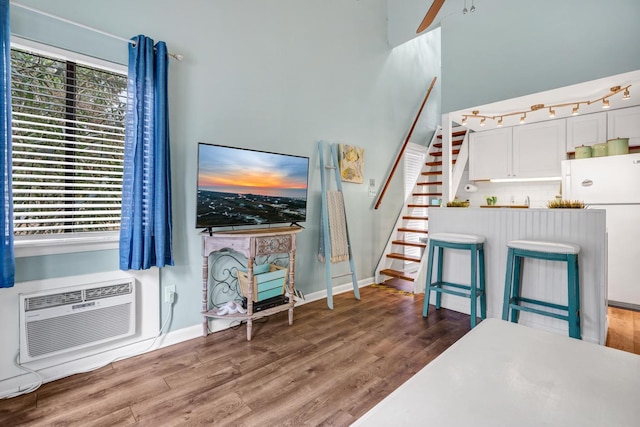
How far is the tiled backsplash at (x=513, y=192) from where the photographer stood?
4262 mm

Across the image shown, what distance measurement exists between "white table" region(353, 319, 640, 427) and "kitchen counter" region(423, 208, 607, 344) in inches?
79.1

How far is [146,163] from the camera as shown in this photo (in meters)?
2.14

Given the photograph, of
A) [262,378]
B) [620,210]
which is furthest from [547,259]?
[262,378]

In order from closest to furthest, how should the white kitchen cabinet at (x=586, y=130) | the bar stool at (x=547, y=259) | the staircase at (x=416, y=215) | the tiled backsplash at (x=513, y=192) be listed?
the bar stool at (x=547, y=259), the white kitchen cabinet at (x=586, y=130), the tiled backsplash at (x=513, y=192), the staircase at (x=416, y=215)

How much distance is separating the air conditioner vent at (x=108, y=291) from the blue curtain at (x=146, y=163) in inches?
6.8

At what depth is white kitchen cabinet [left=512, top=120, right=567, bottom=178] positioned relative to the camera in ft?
12.9

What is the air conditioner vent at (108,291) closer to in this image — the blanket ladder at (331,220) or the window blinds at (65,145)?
the window blinds at (65,145)

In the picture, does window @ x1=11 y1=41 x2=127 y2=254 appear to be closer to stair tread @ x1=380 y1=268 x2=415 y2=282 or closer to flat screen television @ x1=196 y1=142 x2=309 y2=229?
flat screen television @ x1=196 y1=142 x2=309 y2=229

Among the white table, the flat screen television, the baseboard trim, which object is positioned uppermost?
the flat screen television

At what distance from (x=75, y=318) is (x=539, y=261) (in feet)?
11.9

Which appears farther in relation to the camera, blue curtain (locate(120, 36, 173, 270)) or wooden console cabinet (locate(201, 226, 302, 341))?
wooden console cabinet (locate(201, 226, 302, 341))

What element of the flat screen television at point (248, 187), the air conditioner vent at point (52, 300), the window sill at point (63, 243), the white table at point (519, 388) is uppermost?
the flat screen television at point (248, 187)

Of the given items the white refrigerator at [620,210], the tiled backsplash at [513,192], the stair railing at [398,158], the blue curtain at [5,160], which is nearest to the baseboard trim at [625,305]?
the white refrigerator at [620,210]

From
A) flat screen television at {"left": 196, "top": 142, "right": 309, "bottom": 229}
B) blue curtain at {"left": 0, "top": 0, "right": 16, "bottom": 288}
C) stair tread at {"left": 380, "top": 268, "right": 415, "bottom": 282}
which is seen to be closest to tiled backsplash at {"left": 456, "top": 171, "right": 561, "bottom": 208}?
stair tread at {"left": 380, "top": 268, "right": 415, "bottom": 282}
